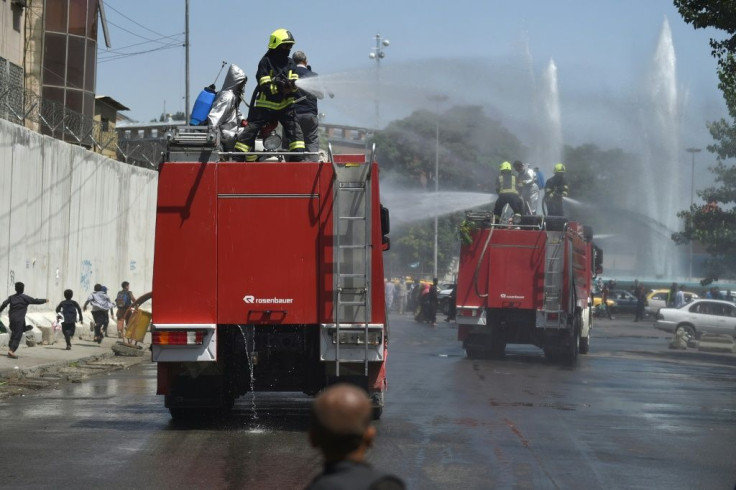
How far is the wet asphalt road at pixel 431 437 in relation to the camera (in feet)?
29.0

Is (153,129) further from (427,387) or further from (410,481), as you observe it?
(410,481)

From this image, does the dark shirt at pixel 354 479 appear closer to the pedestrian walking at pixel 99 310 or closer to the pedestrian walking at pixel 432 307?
the pedestrian walking at pixel 99 310

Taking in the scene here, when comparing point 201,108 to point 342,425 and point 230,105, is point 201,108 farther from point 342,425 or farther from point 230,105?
point 342,425

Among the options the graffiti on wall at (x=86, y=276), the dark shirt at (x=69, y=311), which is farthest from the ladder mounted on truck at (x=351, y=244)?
the graffiti on wall at (x=86, y=276)

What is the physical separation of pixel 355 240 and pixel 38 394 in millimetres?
6429

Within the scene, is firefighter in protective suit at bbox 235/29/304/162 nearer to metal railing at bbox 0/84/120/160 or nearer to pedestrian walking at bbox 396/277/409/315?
metal railing at bbox 0/84/120/160

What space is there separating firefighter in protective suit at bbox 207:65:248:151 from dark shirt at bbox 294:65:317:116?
761 millimetres

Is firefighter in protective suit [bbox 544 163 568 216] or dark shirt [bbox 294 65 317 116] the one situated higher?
firefighter in protective suit [bbox 544 163 568 216]

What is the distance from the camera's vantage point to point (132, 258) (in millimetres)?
34531

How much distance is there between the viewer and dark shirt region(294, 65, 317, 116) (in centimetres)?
1234

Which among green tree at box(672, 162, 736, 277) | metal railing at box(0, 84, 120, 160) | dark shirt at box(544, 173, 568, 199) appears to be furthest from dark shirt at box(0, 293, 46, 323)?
green tree at box(672, 162, 736, 277)

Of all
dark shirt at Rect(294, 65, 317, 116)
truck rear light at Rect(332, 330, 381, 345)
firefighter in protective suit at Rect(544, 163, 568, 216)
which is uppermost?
firefighter in protective suit at Rect(544, 163, 568, 216)

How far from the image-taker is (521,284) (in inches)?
877

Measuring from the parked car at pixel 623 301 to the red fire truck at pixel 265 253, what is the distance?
48.0 m
